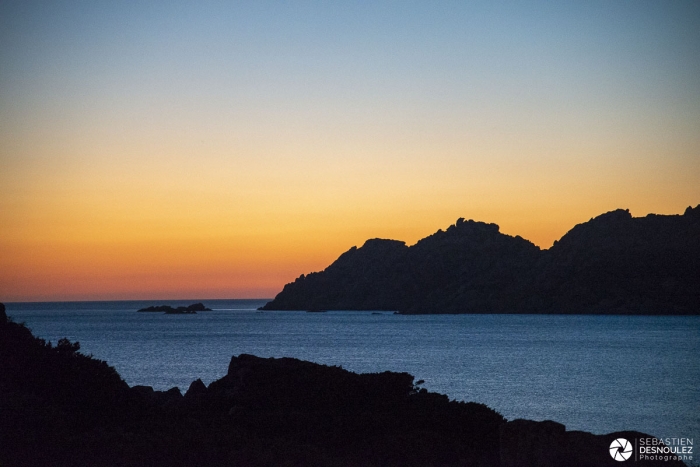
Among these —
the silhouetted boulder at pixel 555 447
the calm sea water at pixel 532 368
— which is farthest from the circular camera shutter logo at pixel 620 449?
the calm sea water at pixel 532 368

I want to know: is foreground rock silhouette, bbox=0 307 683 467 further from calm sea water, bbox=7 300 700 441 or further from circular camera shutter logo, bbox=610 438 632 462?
calm sea water, bbox=7 300 700 441

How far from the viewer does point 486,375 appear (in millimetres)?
50031

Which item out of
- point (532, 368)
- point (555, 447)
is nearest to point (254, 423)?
point (555, 447)

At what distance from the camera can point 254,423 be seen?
17.5 m

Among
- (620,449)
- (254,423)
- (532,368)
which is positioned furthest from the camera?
(532,368)

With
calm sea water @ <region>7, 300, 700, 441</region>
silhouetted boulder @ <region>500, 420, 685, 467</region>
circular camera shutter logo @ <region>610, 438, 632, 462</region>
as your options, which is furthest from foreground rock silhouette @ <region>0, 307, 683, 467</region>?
calm sea water @ <region>7, 300, 700, 441</region>

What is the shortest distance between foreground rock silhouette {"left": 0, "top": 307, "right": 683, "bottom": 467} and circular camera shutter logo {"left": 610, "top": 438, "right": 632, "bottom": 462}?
0.12 metres

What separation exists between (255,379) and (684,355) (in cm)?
6107

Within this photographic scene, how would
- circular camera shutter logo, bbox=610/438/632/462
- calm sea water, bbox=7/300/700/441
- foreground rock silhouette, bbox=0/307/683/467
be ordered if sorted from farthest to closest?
1. calm sea water, bbox=7/300/700/441
2. foreground rock silhouette, bbox=0/307/683/467
3. circular camera shutter logo, bbox=610/438/632/462

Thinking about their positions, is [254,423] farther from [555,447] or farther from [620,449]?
[620,449]

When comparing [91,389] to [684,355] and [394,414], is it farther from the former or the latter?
[684,355]

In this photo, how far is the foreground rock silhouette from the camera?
13570 mm

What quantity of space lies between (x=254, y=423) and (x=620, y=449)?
894 centimetres

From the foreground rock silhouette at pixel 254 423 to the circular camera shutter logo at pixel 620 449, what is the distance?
0.12 metres
